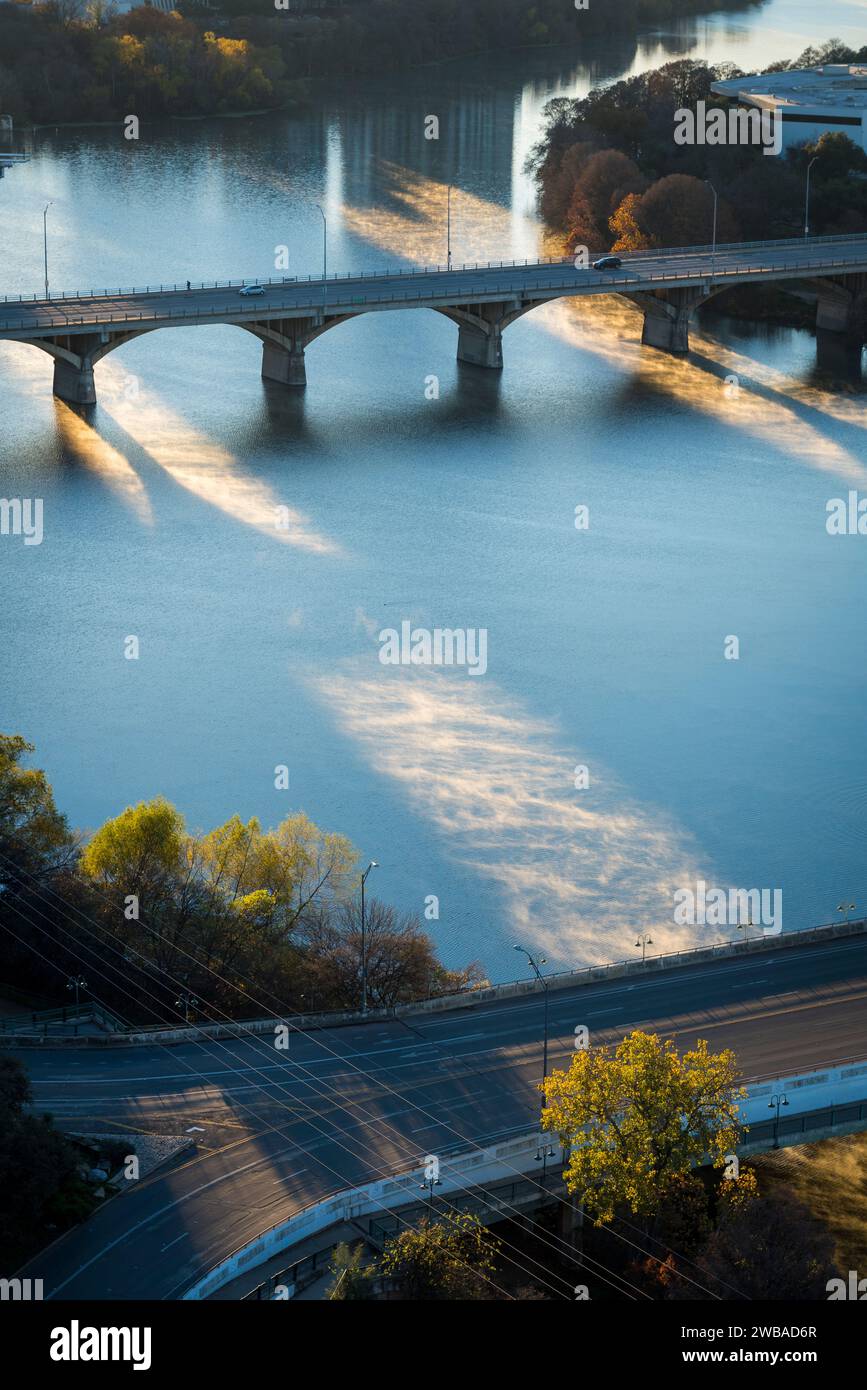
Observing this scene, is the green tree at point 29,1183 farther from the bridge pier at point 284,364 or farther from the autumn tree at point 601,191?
the autumn tree at point 601,191

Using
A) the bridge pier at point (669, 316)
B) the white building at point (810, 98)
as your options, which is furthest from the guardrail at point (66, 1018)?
the white building at point (810, 98)

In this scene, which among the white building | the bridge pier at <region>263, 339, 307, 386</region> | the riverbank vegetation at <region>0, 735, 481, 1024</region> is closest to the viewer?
the riverbank vegetation at <region>0, 735, 481, 1024</region>

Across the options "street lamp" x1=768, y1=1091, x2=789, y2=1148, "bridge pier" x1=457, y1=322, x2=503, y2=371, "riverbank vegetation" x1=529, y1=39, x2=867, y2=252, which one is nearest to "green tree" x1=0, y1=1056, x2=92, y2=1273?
"street lamp" x1=768, y1=1091, x2=789, y2=1148

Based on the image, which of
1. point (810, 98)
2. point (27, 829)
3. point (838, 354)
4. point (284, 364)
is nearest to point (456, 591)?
point (27, 829)

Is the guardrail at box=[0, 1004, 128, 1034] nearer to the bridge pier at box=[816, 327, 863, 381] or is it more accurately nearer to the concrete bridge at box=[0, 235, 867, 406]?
the concrete bridge at box=[0, 235, 867, 406]

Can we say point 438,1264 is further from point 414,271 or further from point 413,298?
point 414,271
